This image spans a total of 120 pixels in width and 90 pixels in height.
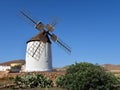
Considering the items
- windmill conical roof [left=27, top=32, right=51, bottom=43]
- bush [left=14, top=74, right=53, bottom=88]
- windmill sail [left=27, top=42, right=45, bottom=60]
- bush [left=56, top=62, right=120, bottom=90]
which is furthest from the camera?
windmill conical roof [left=27, top=32, right=51, bottom=43]

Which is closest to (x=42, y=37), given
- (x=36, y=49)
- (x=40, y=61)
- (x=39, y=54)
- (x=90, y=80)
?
(x=36, y=49)

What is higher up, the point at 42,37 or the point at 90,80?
the point at 42,37

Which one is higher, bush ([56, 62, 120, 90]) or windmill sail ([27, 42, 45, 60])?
windmill sail ([27, 42, 45, 60])

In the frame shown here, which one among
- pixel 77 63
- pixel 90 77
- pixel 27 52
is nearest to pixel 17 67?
pixel 27 52

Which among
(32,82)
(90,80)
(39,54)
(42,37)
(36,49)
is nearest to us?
(90,80)

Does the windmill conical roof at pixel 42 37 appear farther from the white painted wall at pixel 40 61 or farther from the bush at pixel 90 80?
the bush at pixel 90 80

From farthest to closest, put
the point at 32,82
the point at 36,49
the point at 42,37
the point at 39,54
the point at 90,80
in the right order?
the point at 42,37
the point at 39,54
the point at 36,49
the point at 32,82
the point at 90,80

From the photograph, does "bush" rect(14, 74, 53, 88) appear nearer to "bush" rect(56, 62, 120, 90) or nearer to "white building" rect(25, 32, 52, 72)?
"bush" rect(56, 62, 120, 90)

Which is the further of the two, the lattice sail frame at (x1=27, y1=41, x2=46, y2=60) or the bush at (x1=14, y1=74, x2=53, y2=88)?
the lattice sail frame at (x1=27, y1=41, x2=46, y2=60)

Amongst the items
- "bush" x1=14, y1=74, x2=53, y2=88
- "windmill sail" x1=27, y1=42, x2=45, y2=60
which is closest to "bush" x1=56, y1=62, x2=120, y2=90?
"bush" x1=14, y1=74, x2=53, y2=88

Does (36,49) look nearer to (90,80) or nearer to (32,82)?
(32,82)

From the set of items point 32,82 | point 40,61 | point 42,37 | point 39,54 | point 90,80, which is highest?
point 42,37

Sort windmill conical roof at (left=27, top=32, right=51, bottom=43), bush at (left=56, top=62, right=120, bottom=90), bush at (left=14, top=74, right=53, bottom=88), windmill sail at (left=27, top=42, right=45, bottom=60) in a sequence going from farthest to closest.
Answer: windmill conical roof at (left=27, top=32, right=51, bottom=43)
windmill sail at (left=27, top=42, right=45, bottom=60)
bush at (left=14, top=74, right=53, bottom=88)
bush at (left=56, top=62, right=120, bottom=90)

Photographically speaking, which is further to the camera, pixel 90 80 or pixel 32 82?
pixel 32 82
